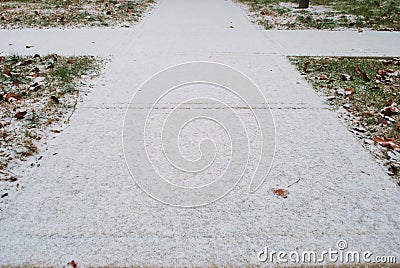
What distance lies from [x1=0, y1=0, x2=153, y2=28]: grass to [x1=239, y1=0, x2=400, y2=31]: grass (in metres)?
3.02

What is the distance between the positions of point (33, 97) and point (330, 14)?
696cm

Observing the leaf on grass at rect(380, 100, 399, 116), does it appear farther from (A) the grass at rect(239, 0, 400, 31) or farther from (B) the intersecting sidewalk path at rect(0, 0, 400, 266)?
(A) the grass at rect(239, 0, 400, 31)

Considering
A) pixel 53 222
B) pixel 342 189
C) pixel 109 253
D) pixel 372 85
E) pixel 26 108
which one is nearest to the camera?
pixel 109 253

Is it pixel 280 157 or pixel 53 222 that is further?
pixel 280 157

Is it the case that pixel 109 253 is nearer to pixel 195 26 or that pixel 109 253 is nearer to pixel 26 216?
pixel 26 216

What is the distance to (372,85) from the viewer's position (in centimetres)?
423

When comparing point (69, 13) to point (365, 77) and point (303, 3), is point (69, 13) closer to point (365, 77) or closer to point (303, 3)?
point (303, 3)

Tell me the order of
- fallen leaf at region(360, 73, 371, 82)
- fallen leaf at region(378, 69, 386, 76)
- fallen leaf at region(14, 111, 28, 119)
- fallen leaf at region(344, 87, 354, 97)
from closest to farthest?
fallen leaf at region(14, 111, 28, 119)
fallen leaf at region(344, 87, 354, 97)
fallen leaf at region(360, 73, 371, 82)
fallen leaf at region(378, 69, 386, 76)

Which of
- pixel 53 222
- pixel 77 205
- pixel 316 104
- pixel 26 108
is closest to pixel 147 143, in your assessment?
pixel 77 205

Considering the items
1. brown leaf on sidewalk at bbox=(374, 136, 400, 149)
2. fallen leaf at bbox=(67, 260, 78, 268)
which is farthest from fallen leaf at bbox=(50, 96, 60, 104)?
brown leaf on sidewalk at bbox=(374, 136, 400, 149)

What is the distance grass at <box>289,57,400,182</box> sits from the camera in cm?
304

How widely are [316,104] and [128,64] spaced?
258 cm

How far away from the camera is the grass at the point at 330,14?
7277mm

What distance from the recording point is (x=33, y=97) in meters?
3.81
